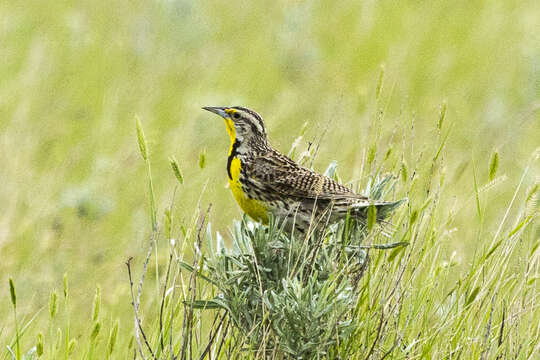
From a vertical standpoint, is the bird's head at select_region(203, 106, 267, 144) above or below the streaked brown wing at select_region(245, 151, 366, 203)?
above

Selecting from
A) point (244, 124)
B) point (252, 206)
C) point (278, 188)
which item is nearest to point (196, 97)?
point (244, 124)

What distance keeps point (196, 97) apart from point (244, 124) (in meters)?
3.08

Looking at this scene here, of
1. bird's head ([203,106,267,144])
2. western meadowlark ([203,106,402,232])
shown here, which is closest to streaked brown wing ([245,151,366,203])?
western meadowlark ([203,106,402,232])

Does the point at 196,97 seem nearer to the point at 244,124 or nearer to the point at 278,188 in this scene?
the point at 244,124

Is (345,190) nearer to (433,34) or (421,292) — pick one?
(421,292)

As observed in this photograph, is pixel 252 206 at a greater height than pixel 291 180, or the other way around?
pixel 291 180

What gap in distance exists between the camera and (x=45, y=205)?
539cm

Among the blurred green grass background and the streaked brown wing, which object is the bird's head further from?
the blurred green grass background

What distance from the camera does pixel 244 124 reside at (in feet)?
12.8

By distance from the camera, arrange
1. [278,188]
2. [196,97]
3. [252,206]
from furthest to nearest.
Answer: [196,97] → [278,188] → [252,206]

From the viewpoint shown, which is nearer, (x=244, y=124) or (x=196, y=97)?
(x=244, y=124)

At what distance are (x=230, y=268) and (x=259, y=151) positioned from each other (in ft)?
3.04

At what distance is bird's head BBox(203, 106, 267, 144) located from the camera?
3885 millimetres

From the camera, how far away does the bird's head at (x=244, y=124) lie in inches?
153
